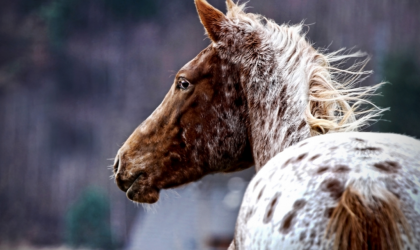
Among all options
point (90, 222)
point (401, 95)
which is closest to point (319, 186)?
point (401, 95)

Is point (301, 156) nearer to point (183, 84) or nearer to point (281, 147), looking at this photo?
point (281, 147)

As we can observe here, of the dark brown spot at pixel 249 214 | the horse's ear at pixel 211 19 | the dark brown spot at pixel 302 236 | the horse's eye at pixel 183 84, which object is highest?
the horse's ear at pixel 211 19

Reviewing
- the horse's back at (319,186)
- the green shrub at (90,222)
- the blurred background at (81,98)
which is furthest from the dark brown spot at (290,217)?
the green shrub at (90,222)

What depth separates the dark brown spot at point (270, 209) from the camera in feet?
1.47

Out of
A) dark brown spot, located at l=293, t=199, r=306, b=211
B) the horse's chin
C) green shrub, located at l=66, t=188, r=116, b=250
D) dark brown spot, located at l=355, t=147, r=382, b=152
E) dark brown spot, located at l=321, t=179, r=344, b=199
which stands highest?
dark brown spot, located at l=355, t=147, r=382, b=152

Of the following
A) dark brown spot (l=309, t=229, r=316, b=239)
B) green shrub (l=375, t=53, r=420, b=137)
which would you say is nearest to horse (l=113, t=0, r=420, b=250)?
dark brown spot (l=309, t=229, r=316, b=239)

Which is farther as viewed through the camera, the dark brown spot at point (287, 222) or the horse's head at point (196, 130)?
the horse's head at point (196, 130)

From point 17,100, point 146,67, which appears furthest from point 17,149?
point 146,67

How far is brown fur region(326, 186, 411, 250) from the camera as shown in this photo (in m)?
0.39

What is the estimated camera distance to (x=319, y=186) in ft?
1.42

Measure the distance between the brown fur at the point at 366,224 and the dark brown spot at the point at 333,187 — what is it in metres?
0.02

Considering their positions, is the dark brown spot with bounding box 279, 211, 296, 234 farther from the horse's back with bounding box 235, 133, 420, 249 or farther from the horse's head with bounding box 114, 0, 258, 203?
the horse's head with bounding box 114, 0, 258, 203

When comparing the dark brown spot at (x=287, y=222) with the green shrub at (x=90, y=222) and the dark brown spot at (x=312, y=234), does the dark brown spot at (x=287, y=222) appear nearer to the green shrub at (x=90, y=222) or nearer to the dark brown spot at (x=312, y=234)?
the dark brown spot at (x=312, y=234)

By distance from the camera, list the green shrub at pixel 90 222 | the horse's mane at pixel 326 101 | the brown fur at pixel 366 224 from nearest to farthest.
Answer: the brown fur at pixel 366 224 < the horse's mane at pixel 326 101 < the green shrub at pixel 90 222
